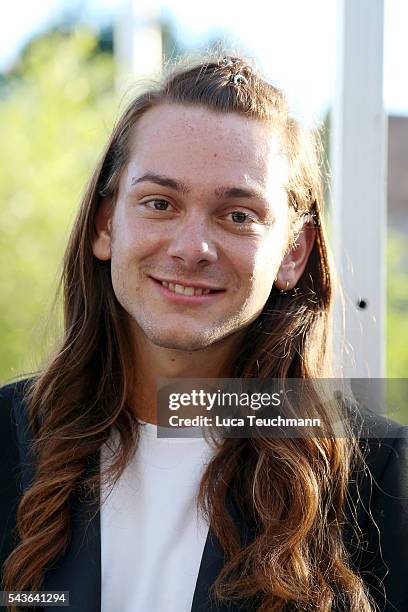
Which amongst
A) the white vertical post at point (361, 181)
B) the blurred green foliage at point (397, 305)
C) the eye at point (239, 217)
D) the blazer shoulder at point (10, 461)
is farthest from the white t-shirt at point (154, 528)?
the blurred green foliage at point (397, 305)

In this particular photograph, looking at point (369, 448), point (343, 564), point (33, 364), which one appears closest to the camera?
point (343, 564)

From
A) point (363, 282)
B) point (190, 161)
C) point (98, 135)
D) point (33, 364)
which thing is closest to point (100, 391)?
point (33, 364)

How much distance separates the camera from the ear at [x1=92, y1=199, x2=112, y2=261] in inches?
83.4

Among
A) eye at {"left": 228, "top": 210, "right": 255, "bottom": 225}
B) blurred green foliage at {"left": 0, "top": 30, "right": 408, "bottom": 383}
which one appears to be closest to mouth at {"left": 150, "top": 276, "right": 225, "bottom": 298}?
eye at {"left": 228, "top": 210, "right": 255, "bottom": 225}

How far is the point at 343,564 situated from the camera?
1.87 meters

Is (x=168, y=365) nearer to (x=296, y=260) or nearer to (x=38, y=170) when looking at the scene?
(x=296, y=260)

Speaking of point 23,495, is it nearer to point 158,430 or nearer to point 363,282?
point 158,430

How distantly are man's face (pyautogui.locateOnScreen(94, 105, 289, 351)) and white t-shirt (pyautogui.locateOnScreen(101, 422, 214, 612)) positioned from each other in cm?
27

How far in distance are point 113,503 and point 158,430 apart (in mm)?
197

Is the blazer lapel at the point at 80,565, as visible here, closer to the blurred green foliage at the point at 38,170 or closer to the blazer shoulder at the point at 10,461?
the blazer shoulder at the point at 10,461

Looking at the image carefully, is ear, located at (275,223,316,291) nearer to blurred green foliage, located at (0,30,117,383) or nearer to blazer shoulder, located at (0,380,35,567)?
blazer shoulder, located at (0,380,35,567)

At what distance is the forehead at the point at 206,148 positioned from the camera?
6.32 ft

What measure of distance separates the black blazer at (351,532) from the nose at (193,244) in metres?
0.55

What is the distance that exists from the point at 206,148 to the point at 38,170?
4.52 m
